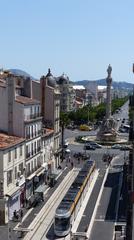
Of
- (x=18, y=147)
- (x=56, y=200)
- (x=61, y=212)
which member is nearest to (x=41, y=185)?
(x=56, y=200)

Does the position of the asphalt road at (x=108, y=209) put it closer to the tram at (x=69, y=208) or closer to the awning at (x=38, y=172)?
the tram at (x=69, y=208)

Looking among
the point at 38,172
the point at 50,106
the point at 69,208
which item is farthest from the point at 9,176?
the point at 50,106

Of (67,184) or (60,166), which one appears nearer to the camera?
(67,184)

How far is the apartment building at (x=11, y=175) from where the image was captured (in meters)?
48.0

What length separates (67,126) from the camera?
14650 centimetres

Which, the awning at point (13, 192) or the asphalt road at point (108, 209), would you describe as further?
the awning at point (13, 192)

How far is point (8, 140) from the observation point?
52562mm

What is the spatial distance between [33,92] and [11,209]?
27775mm

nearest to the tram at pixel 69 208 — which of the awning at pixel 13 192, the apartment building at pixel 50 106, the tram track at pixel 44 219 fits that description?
the tram track at pixel 44 219

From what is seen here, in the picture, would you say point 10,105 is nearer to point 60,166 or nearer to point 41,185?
point 41,185

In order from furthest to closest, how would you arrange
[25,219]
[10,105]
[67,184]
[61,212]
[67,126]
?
1. [67,126]
2. [67,184]
3. [10,105]
4. [25,219]
5. [61,212]

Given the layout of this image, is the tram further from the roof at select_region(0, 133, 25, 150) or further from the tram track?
the roof at select_region(0, 133, 25, 150)

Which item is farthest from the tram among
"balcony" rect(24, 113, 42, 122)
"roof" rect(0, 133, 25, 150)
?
"balcony" rect(24, 113, 42, 122)

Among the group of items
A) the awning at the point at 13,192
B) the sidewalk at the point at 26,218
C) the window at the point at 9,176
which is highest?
the window at the point at 9,176
